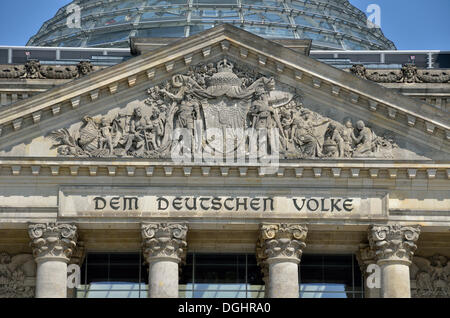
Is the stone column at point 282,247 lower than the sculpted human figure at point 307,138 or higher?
lower

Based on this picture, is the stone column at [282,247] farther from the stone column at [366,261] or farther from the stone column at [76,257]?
the stone column at [76,257]

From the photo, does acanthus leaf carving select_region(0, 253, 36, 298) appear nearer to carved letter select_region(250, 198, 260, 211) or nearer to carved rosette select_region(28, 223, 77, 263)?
carved rosette select_region(28, 223, 77, 263)

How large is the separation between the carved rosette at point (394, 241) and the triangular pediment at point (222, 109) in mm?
2661

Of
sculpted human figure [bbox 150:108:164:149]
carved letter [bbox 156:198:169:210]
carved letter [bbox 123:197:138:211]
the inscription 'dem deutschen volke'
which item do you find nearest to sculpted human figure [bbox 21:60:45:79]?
sculpted human figure [bbox 150:108:164:149]

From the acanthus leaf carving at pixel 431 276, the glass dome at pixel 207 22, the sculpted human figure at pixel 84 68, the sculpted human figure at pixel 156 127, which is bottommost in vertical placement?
the acanthus leaf carving at pixel 431 276

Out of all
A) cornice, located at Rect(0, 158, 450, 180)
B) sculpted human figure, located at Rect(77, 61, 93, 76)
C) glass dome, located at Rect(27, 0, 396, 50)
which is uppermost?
glass dome, located at Rect(27, 0, 396, 50)

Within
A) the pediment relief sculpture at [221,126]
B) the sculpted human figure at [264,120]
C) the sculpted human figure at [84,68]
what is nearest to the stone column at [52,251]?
the pediment relief sculpture at [221,126]

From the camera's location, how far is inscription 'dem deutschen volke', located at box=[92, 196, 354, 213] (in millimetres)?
55312

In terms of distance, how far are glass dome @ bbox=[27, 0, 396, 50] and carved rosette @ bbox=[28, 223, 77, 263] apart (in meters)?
21.8

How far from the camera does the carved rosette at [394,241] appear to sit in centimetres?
5503

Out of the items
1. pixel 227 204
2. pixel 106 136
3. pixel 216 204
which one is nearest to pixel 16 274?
pixel 106 136

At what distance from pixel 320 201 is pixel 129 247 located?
293 inches

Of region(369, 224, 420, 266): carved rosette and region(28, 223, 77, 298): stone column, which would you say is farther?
region(369, 224, 420, 266): carved rosette
